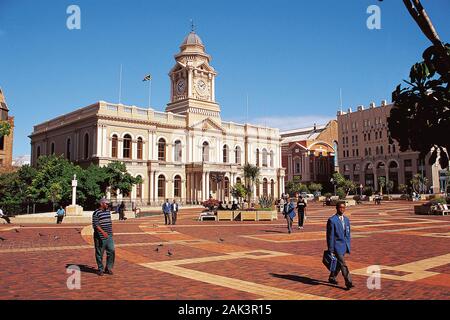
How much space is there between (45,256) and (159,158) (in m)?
47.4

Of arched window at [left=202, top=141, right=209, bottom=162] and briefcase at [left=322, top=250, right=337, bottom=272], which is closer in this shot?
briefcase at [left=322, top=250, right=337, bottom=272]

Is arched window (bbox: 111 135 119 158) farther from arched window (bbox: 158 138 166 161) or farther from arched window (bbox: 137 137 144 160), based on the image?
arched window (bbox: 158 138 166 161)

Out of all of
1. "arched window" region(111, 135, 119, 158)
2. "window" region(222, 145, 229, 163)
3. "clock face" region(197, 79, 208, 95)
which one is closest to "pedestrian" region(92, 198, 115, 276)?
"arched window" region(111, 135, 119, 158)

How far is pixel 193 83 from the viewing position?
65375 millimetres

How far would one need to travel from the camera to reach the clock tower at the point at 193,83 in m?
64.6

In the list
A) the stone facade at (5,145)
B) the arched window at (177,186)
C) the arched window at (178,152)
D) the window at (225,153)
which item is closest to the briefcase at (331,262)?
the arched window at (177,186)

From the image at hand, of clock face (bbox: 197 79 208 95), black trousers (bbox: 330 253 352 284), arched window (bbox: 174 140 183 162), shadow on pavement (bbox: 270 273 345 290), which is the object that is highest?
clock face (bbox: 197 79 208 95)

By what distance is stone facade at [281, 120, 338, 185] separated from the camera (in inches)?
3814

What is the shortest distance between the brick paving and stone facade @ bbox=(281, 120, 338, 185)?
78.9 metres

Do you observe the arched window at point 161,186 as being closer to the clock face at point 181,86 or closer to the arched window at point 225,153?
the arched window at point 225,153

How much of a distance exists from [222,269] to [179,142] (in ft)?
169

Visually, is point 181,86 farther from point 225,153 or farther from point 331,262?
point 331,262

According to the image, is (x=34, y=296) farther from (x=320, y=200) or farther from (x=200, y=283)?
(x=320, y=200)
